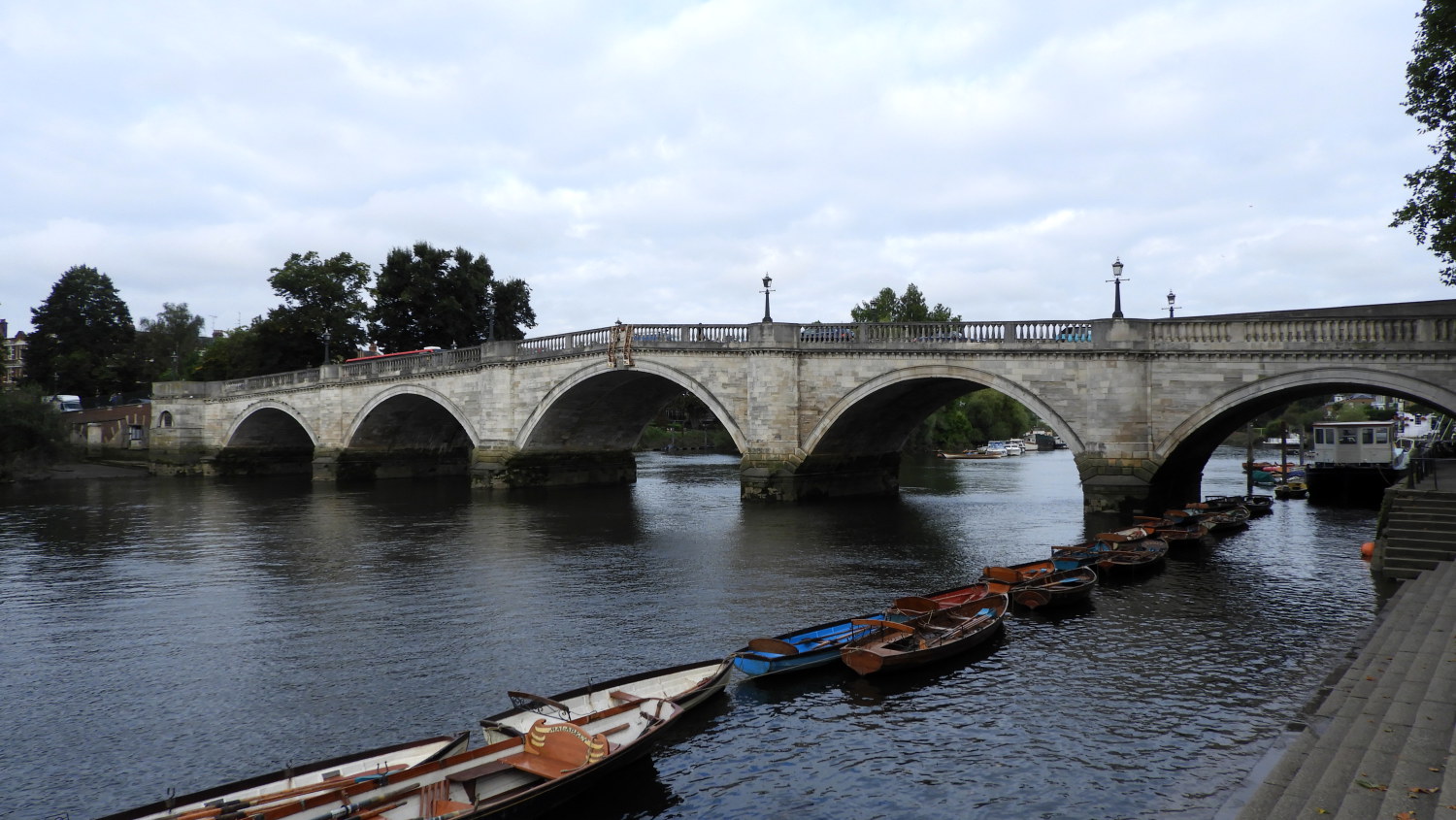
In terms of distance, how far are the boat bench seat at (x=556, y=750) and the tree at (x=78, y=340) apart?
78.2m

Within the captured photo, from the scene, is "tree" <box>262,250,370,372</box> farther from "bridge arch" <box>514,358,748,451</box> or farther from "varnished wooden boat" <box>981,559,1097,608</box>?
"varnished wooden boat" <box>981,559,1097,608</box>

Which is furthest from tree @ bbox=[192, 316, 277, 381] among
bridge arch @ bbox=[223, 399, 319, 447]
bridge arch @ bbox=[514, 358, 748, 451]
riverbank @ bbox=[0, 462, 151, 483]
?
bridge arch @ bbox=[514, 358, 748, 451]

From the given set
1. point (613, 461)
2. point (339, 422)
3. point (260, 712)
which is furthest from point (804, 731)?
point (339, 422)

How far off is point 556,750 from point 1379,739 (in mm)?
6740

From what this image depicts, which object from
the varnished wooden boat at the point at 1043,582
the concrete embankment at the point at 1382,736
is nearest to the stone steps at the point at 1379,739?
the concrete embankment at the point at 1382,736

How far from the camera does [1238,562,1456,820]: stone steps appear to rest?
615 centimetres

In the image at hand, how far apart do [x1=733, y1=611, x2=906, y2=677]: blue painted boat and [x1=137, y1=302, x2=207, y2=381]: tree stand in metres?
63.8

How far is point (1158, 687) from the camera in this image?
10.9m

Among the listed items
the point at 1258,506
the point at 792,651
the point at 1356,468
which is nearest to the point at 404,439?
the point at 1258,506

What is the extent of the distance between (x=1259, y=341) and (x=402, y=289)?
4828 cm

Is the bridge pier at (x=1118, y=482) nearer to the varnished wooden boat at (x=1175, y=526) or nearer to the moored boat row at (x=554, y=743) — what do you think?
the varnished wooden boat at (x=1175, y=526)

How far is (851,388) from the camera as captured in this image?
2877cm

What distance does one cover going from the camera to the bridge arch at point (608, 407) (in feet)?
105

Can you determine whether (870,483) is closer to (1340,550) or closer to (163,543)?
(1340,550)
